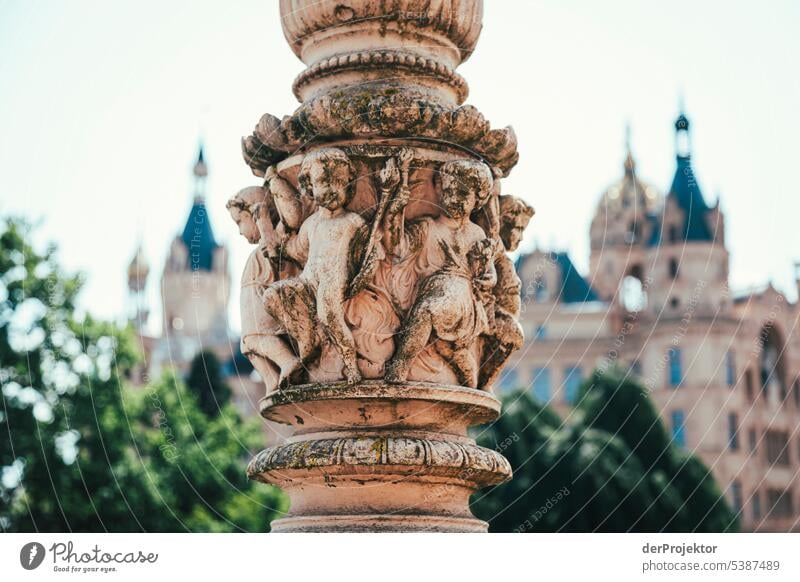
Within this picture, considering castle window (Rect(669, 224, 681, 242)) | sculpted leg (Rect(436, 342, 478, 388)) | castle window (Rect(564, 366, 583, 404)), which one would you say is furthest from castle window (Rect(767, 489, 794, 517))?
sculpted leg (Rect(436, 342, 478, 388))

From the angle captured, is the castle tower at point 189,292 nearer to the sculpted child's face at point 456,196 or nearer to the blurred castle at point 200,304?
the blurred castle at point 200,304

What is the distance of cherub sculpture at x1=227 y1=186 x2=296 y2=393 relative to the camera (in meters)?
6.61

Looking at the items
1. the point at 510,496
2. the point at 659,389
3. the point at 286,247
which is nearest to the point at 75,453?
the point at 510,496

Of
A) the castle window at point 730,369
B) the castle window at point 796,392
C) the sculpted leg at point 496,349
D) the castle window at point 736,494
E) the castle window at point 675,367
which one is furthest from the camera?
the castle window at point 796,392

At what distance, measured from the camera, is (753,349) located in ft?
219

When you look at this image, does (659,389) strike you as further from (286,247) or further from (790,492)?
(286,247)

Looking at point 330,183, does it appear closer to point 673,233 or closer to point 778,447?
point 778,447

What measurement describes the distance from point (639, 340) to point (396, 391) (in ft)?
222

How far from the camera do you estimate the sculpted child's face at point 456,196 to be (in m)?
6.52

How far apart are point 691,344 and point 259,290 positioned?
212ft

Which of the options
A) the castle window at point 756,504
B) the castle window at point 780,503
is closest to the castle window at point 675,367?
the castle window at point 756,504

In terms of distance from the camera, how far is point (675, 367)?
69.1 metres
